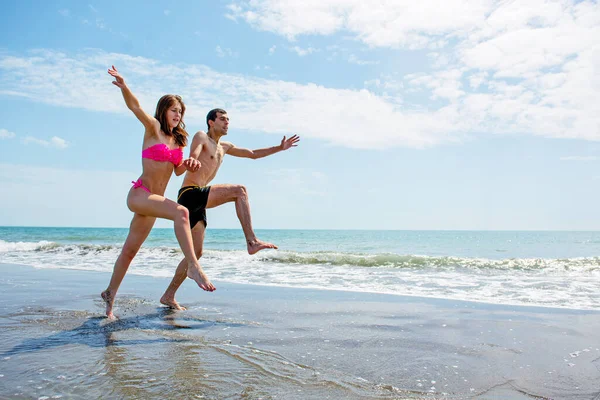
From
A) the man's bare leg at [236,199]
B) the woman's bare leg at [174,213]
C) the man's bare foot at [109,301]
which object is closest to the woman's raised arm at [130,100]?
the woman's bare leg at [174,213]

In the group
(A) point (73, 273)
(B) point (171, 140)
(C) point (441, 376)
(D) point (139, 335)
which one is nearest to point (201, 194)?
(B) point (171, 140)

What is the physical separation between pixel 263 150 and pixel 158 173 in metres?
1.86

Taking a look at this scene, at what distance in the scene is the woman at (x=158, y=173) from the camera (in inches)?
180

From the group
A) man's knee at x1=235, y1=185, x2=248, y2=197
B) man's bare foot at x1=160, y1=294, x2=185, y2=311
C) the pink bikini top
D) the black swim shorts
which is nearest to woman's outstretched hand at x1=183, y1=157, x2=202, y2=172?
the pink bikini top

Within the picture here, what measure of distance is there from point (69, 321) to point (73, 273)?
5897 mm

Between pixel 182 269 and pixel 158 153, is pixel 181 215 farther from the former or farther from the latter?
pixel 182 269

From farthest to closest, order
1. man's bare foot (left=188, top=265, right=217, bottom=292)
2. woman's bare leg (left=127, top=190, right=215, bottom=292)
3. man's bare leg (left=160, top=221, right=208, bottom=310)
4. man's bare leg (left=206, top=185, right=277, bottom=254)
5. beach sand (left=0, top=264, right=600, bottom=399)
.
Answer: man's bare leg (left=160, top=221, right=208, bottom=310) < man's bare leg (left=206, top=185, right=277, bottom=254) < woman's bare leg (left=127, top=190, right=215, bottom=292) < man's bare foot (left=188, top=265, right=217, bottom=292) < beach sand (left=0, top=264, right=600, bottom=399)

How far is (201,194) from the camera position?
540 centimetres

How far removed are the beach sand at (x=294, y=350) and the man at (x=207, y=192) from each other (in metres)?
0.80

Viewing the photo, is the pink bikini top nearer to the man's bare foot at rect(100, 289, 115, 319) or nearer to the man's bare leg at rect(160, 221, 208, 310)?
the man's bare leg at rect(160, 221, 208, 310)

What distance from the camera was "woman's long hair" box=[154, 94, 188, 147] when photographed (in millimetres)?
4906

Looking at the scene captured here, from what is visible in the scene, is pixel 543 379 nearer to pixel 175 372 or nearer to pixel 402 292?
pixel 175 372

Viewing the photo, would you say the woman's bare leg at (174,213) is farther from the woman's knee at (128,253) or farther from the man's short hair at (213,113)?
the man's short hair at (213,113)

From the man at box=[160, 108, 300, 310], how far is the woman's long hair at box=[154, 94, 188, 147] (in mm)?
351
